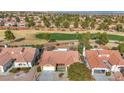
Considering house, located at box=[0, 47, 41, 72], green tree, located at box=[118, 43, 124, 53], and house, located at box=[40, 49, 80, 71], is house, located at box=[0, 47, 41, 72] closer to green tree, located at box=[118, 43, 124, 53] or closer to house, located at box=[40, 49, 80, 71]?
house, located at box=[40, 49, 80, 71]

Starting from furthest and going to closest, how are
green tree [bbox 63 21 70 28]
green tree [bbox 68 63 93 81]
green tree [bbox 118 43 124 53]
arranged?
green tree [bbox 118 43 124 53]
green tree [bbox 63 21 70 28]
green tree [bbox 68 63 93 81]

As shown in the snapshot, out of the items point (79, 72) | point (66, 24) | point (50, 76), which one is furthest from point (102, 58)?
point (50, 76)

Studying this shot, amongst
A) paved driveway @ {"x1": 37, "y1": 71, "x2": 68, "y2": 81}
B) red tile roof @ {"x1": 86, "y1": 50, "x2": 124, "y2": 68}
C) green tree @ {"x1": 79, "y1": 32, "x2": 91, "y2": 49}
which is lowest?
paved driveway @ {"x1": 37, "y1": 71, "x2": 68, "y2": 81}

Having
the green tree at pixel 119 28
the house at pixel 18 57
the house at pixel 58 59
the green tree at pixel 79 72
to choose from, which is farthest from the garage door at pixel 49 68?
the green tree at pixel 119 28

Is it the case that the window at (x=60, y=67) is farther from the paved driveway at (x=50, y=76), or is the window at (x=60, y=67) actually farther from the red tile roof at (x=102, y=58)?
the red tile roof at (x=102, y=58)

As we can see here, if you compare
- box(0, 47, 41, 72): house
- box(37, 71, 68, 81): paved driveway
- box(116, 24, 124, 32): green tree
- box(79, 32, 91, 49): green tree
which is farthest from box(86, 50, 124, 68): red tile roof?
box(0, 47, 41, 72): house
